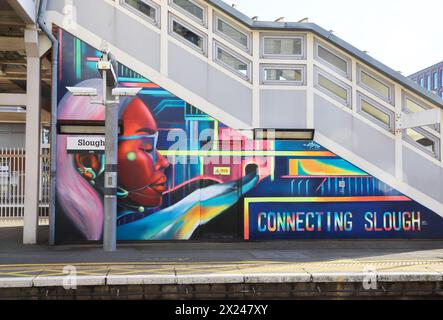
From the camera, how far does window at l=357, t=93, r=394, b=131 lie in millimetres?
12375

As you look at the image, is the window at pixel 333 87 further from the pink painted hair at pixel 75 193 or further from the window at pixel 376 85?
the pink painted hair at pixel 75 193

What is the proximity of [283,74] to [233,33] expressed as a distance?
1.59m

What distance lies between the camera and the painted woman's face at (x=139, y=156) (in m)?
11.6

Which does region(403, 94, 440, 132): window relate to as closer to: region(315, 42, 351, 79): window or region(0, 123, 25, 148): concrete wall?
region(315, 42, 351, 79): window

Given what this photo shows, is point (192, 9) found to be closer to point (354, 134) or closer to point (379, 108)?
point (354, 134)

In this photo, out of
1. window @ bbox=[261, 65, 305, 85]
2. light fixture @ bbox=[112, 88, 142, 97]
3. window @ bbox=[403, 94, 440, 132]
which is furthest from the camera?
window @ bbox=[403, 94, 440, 132]

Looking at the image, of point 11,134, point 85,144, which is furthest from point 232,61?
point 11,134

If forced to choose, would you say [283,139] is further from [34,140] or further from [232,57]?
[34,140]

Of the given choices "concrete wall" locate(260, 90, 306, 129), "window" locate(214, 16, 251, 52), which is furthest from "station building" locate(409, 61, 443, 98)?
"window" locate(214, 16, 251, 52)

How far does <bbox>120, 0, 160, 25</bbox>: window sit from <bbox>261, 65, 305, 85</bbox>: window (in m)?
2.86

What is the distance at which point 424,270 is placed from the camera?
26.6 ft

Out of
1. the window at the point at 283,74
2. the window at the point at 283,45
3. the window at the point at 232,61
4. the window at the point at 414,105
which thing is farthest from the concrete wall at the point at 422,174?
the window at the point at 232,61

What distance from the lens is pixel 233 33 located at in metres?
12.2
